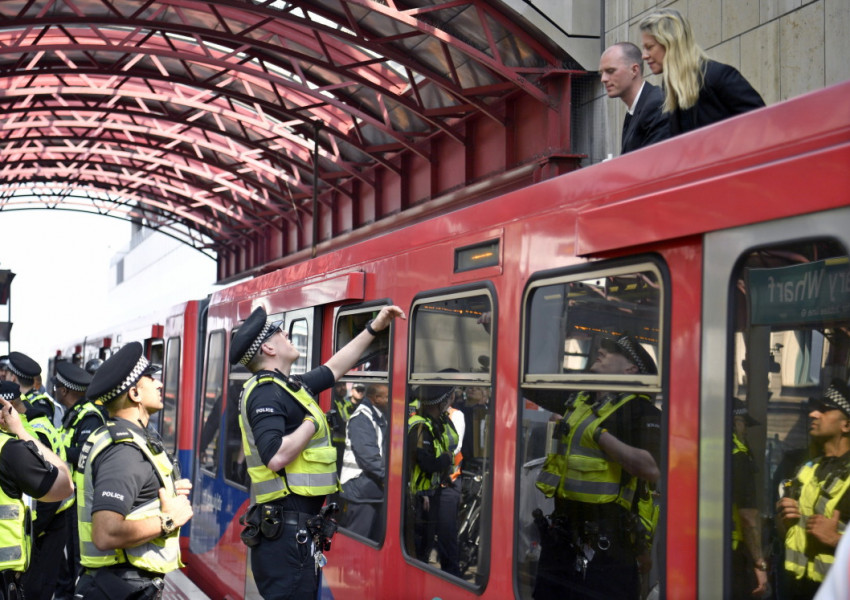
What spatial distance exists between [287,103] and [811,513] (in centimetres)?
2175

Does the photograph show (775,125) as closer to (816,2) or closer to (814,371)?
(814,371)

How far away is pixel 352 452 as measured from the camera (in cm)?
577

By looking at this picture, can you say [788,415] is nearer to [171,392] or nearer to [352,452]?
[352,452]

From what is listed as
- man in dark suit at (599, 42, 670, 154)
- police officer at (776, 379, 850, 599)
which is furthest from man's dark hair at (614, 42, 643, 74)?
police officer at (776, 379, 850, 599)

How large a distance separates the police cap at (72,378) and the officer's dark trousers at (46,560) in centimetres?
118

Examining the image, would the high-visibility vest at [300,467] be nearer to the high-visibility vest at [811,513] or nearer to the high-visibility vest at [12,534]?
the high-visibility vest at [12,534]

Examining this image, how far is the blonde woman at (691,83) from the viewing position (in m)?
3.82

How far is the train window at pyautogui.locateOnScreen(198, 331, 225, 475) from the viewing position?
898 centimetres

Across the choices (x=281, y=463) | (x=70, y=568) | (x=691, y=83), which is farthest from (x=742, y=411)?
(x=70, y=568)

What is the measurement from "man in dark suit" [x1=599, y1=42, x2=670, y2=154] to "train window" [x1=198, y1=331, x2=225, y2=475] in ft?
17.4

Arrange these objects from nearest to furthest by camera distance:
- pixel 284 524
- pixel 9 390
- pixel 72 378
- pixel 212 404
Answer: pixel 284 524
pixel 9 390
pixel 72 378
pixel 212 404

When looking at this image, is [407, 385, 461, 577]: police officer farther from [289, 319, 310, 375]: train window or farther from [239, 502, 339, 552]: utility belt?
[289, 319, 310, 375]: train window

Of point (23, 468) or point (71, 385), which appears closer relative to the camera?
point (23, 468)

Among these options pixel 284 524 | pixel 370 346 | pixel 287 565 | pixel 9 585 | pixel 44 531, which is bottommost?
pixel 44 531
